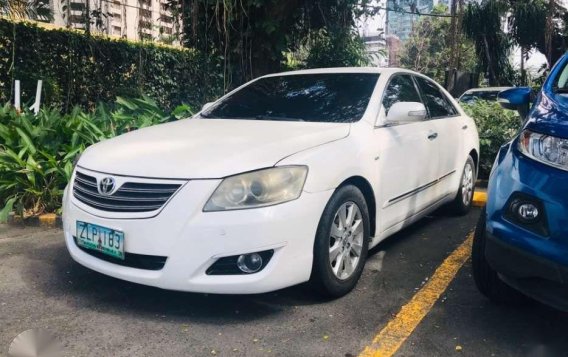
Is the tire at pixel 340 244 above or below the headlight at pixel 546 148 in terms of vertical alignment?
below

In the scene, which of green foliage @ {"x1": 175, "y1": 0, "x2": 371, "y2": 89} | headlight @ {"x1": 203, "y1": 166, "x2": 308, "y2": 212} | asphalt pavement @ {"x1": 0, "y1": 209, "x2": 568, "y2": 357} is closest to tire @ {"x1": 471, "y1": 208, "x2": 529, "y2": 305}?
asphalt pavement @ {"x1": 0, "y1": 209, "x2": 568, "y2": 357}

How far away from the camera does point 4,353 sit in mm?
2578

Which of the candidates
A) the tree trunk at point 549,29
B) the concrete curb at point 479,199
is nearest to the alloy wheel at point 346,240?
the concrete curb at point 479,199

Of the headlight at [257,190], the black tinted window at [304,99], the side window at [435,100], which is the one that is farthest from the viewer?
the side window at [435,100]

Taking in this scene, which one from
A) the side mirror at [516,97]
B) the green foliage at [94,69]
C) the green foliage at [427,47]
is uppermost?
the green foliage at [427,47]

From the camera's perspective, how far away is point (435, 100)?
481 cm

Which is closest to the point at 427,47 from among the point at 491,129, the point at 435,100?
the point at 491,129

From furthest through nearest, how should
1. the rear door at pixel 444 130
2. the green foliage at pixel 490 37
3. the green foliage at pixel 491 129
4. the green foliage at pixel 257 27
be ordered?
the green foliage at pixel 490 37 < the green foliage at pixel 257 27 < the green foliage at pixel 491 129 < the rear door at pixel 444 130

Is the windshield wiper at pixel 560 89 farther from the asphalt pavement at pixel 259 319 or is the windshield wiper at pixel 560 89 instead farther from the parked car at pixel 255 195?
the asphalt pavement at pixel 259 319

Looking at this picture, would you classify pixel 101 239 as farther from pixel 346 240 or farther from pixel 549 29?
pixel 549 29

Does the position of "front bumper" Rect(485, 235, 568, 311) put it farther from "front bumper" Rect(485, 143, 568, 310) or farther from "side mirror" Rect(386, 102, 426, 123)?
"side mirror" Rect(386, 102, 426, 123)

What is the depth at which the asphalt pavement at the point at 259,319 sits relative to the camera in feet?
8.61

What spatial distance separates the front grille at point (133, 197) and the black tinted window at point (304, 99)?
1.22 meters

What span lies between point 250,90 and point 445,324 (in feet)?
7.86
